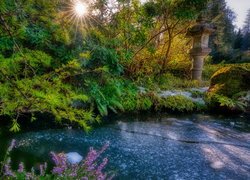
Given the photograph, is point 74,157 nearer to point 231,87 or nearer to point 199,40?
point 231,87

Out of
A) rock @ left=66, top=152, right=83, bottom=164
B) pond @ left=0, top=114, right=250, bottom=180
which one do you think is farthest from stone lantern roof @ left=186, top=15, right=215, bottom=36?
rock @ left=66, top=152, right=83, bottom=164

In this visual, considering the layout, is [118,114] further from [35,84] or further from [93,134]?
[35,84]

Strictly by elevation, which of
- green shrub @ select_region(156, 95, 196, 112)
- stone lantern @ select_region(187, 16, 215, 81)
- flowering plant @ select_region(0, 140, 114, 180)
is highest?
stone lantern @ select_region(187, 16, 215, 81)

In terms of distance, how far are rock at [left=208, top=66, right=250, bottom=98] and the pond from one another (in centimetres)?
235

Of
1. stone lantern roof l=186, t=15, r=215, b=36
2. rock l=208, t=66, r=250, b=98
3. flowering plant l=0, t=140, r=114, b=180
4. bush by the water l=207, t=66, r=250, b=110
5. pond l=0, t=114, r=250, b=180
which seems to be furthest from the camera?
stone lantern roof l=186, t=15, r=215, b=36

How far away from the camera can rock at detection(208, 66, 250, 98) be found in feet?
29.7

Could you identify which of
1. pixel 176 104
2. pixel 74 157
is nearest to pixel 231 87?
pixel 176 104

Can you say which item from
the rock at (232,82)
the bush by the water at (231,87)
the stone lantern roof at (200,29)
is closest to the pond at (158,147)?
the bush by the water at (231,87)

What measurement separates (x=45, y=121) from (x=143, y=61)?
6072 millimetres

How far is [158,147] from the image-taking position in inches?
191

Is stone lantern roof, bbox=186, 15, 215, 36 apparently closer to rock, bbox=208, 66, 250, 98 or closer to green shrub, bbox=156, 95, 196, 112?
rock, bbox=208, 66, 250, 98

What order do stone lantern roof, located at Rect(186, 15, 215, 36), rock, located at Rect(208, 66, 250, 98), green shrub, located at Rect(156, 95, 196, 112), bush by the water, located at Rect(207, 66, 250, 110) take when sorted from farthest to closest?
stone lantern roof, located at Rect(186, 15, 215, 36) → rock, located at Rect(208, 66, 250, 98) → bush by the water, located at Rect(207, 66, 250, 110) → green shrub, located at Rect(156, 95, 196, 112)

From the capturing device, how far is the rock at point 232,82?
9.05 metres

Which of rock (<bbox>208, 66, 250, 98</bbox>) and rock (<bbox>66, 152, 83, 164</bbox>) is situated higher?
rock (<bbox>208, 66, 250, 98</bbox>)
